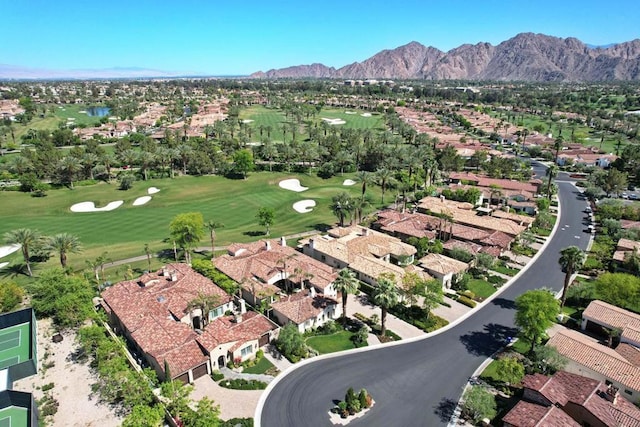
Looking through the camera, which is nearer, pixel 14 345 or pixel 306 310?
pixel 14 345

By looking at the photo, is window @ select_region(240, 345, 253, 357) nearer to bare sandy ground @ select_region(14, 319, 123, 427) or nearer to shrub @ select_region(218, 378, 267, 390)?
shrub @ select_region(218, 378, 267, 390)

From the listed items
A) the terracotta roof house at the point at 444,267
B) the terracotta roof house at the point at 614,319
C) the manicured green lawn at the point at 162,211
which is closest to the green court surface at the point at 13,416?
the manicured green lawn at the point at 162,211

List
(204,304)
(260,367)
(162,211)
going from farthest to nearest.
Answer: (162,211)
(204,304)
(260,367)

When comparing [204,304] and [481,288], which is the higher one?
[204,304]

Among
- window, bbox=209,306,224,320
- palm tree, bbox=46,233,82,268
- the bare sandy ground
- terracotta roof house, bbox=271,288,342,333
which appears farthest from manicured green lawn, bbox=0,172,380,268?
terracotta roof house, bbox=271,288,342,333

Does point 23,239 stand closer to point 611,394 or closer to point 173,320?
point 173,320

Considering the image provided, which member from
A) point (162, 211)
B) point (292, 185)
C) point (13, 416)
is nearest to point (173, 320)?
point (13, 416)
